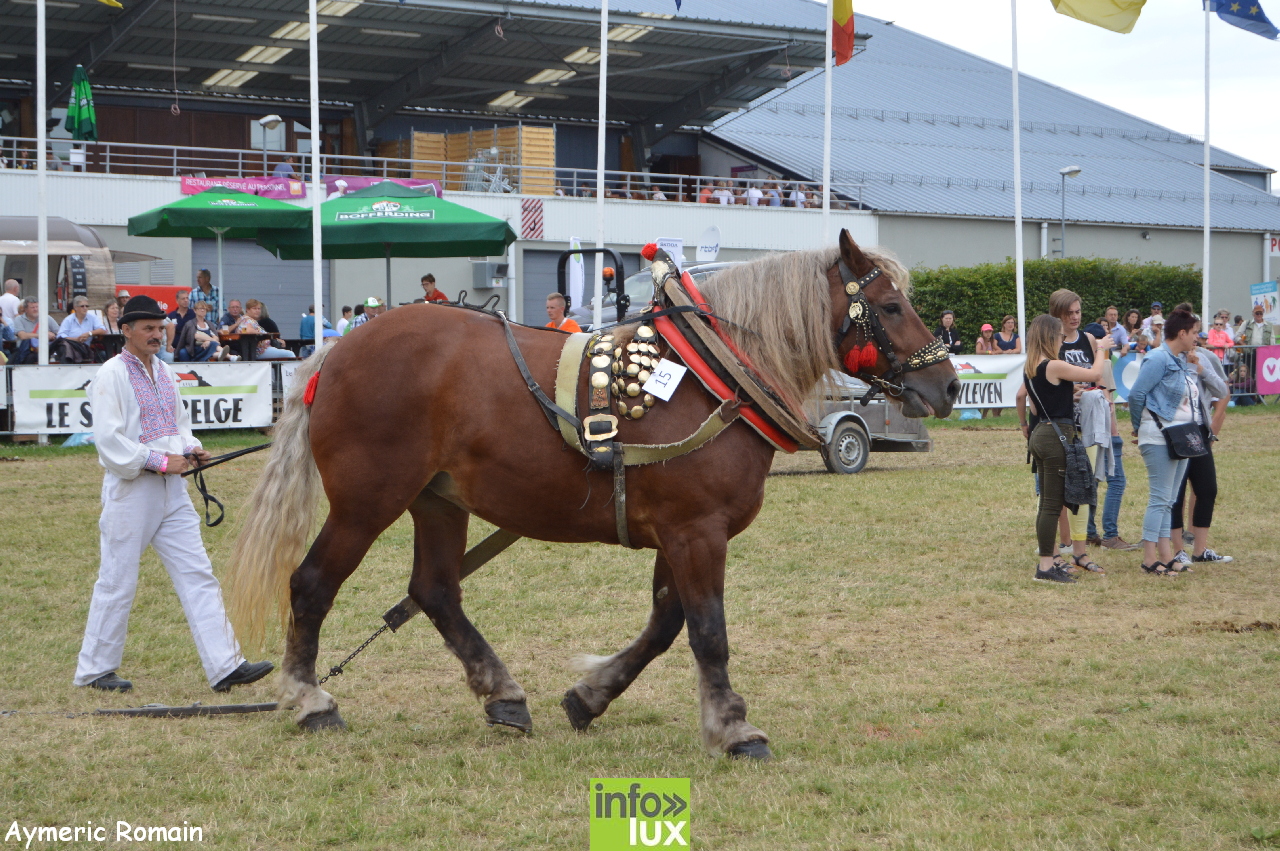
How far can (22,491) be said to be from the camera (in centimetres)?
1183

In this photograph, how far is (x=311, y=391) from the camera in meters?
5.30

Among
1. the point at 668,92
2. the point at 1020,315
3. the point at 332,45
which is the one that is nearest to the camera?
the point at 1020,315

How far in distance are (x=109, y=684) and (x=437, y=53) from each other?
28.1 m

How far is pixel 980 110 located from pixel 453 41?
23583 millimetres

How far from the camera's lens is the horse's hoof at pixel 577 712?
203 inches

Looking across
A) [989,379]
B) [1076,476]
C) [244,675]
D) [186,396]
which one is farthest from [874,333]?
[989,379]

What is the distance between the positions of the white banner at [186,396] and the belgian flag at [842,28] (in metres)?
10.9

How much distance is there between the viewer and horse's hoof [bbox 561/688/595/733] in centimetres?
515

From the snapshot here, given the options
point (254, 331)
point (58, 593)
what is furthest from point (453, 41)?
point (58, 593)

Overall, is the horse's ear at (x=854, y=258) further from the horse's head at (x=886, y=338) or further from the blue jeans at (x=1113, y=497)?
the blue jeans at (x=1113, y=497)

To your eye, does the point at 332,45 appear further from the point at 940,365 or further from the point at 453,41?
the point at 940,365

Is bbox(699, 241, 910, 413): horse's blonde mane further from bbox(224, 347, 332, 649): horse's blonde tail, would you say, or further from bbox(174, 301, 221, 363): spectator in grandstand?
bbox(174, 301, 221, 363): spectator in grandstand

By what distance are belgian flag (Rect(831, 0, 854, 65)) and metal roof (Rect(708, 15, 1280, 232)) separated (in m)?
12.8

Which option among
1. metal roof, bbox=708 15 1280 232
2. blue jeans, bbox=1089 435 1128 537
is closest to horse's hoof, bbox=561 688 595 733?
blue jeans, bbox=1089 435 1128 537
